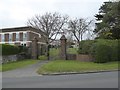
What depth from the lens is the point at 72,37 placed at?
267 ft

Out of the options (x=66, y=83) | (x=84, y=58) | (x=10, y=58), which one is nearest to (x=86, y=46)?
(x=84, y=58)

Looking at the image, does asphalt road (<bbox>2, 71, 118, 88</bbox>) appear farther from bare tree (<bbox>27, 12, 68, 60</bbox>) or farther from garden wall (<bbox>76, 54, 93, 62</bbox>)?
bare tree (<bbox>27, 12, 68, 60</bbox>)

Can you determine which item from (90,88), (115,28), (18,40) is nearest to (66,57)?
(115,28)

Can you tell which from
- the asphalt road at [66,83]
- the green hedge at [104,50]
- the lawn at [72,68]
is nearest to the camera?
the asphalt road at [66,83]

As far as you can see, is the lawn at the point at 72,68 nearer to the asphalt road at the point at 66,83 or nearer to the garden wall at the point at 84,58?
the asphalt road at the point at 66,83

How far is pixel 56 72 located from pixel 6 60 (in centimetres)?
1387

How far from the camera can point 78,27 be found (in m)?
78.3

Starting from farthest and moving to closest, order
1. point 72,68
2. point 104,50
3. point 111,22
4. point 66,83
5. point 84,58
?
point 111,22
point 84,58
point 104,50
point 72,68
point 66,83

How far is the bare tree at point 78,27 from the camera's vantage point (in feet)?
252

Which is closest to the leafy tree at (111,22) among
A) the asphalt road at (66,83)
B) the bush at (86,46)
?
the bush at (86,46)

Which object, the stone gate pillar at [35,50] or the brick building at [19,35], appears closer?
the stone gate pillar at [35,50]

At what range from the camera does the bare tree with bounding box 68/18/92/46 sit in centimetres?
7669

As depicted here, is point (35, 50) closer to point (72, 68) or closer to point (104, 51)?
point (104, 51)

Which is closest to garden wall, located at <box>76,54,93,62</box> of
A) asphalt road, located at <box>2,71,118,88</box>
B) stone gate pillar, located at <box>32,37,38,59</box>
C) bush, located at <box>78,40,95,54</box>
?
bush, located at <box>78,40,95,54</box>
